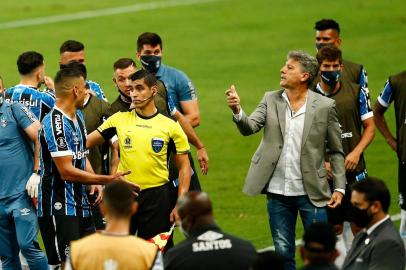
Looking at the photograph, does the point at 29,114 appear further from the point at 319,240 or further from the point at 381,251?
the point at 319,240

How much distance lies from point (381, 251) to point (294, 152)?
8.57 ft

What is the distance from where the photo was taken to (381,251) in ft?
37.2

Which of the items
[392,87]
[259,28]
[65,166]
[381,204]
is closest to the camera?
[381,204]

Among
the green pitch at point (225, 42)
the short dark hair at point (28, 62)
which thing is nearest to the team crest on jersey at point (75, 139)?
the short dark hair at point (28, 62)

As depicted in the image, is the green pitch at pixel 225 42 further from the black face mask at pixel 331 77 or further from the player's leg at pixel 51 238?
the player's leg at pixel 51 238

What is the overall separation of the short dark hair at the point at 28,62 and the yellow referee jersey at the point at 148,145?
169cm

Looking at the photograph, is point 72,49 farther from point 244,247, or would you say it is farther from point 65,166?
point 244,247

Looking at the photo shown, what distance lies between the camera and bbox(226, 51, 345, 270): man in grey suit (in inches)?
542

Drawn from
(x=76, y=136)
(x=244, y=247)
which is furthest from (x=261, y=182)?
(x=244, y=247)

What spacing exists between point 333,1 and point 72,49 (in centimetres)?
1791

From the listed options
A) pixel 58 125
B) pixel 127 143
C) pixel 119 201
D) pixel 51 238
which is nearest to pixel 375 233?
pixel 119 201

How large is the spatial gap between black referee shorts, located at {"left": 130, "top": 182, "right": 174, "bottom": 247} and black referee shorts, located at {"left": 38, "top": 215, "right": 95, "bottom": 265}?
590 millimetres

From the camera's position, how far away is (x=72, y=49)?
16.3 m

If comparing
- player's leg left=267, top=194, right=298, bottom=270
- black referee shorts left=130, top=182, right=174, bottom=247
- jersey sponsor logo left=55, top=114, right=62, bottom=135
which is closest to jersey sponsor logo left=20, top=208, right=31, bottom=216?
black referee shorts left=130, top=182, right=174, bottom=247
